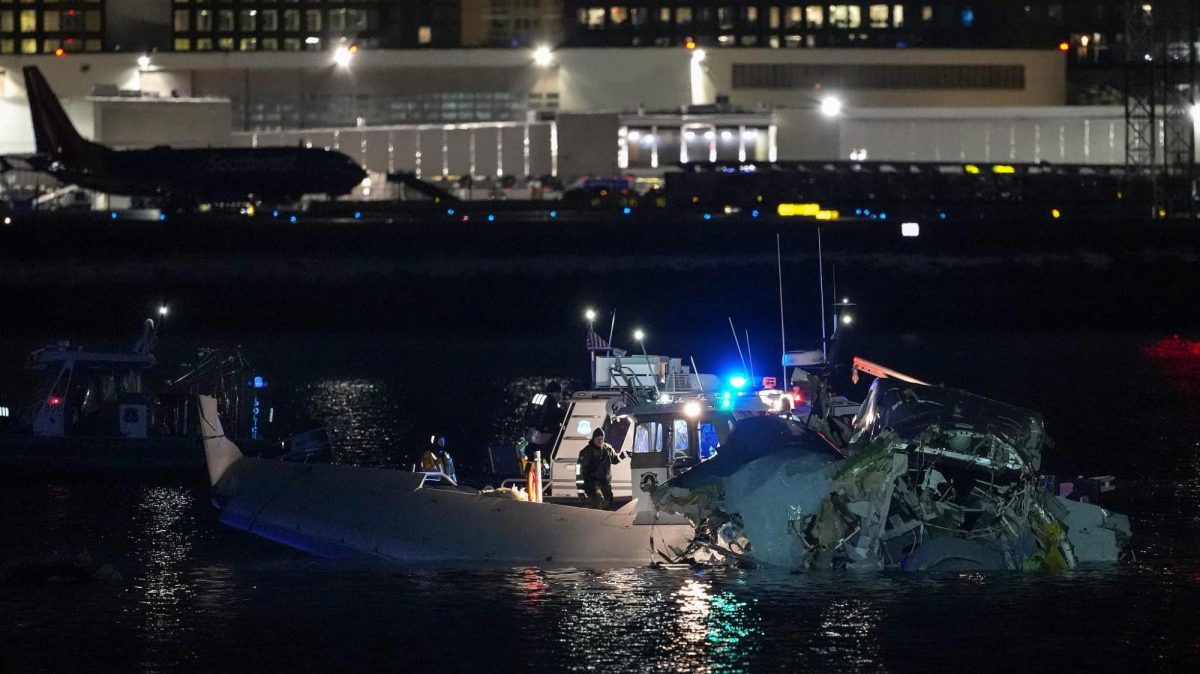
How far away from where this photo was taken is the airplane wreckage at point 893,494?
A: 26.1 metres

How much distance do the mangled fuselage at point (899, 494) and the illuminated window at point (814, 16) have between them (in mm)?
122223

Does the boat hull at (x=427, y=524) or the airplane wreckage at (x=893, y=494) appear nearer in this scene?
the airplane wreckage at (x=893, y=494)

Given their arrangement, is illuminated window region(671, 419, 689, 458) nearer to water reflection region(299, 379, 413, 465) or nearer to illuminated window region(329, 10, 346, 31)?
water reflection region(299, 379, 413, 465)

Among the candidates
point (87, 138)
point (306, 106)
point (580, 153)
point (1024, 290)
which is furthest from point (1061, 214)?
point (87, 138)

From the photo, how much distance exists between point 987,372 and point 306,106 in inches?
2796

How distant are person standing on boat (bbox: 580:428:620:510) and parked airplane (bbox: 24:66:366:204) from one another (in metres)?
79.5

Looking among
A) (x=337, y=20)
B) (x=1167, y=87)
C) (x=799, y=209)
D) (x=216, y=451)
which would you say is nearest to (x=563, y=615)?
(x=216, y=451)

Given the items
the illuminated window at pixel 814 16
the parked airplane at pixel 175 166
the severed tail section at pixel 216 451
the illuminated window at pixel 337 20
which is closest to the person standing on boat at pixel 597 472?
the severed tail section at pixel 216 451

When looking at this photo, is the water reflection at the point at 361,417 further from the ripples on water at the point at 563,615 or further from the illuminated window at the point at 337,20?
the illuminated window at the point at 337,20

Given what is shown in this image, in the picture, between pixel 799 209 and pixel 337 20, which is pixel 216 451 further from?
pixel 337 20

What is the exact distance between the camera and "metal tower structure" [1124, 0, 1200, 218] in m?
98.9

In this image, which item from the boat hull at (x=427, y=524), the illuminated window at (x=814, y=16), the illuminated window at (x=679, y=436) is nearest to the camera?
the boat hull at (x=427, y=524)

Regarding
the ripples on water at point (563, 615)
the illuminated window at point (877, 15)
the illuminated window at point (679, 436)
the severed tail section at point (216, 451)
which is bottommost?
the ripples on water at point (563, 615)

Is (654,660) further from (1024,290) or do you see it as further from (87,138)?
(87,138)
